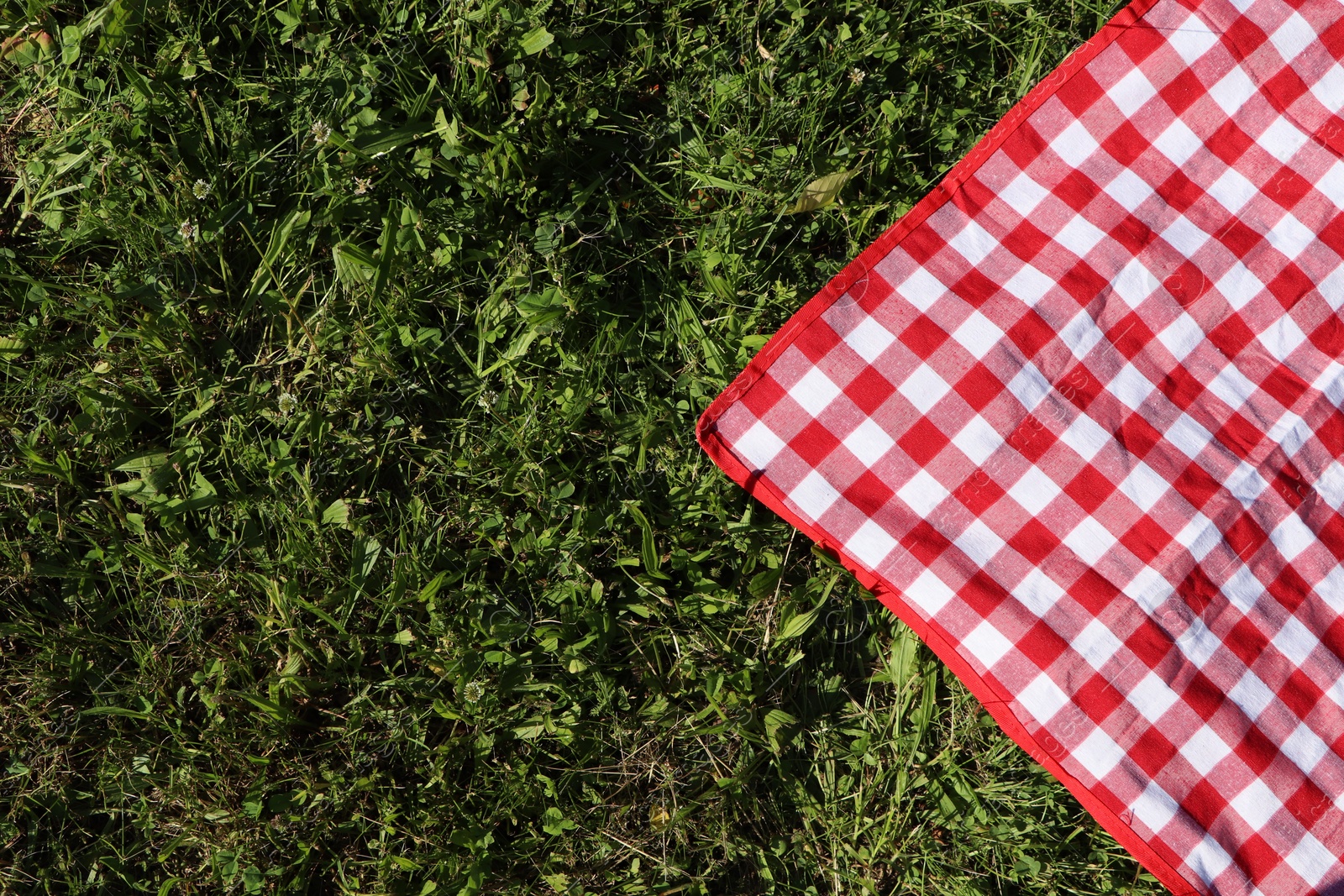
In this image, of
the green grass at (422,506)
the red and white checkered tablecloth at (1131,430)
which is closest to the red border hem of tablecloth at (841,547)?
the red and white checkered tablecloth at (1131,430)

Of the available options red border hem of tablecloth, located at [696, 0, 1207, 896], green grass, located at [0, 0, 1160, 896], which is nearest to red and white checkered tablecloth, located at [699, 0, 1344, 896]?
red border hem of tablecloth, located at [696, 0, 1207, 896]

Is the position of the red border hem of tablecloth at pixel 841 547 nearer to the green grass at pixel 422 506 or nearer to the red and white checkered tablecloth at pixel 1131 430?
the red and white checkered tablecloth at pixel 1131 430

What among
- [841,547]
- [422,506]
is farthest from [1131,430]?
[422,506]

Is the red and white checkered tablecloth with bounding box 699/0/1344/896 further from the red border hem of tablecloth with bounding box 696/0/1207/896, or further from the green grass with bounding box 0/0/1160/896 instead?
the green grass with bounding box 0/0/1160/896

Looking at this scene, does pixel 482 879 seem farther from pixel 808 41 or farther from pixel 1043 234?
pixel 808 41

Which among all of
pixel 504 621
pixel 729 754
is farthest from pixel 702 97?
pixel 729 754

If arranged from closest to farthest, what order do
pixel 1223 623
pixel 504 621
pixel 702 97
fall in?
1. pixel 1223 623
2. pixel 504 621
3. pixel 702 97
